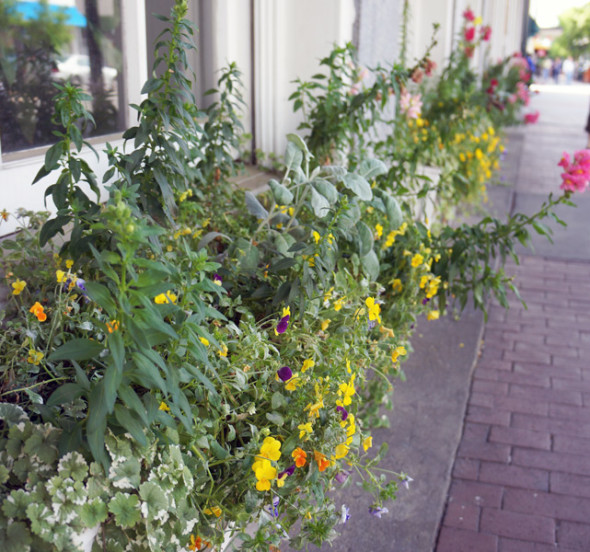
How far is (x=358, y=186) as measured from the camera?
7.04 feet

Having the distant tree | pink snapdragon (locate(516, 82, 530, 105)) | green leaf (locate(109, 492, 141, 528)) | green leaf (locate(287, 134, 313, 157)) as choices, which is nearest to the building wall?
green leaf (locate(287, 134, 313, 157))

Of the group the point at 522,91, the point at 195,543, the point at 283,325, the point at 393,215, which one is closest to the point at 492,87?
the point at 522,91

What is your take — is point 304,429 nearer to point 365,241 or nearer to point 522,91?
point 365,241

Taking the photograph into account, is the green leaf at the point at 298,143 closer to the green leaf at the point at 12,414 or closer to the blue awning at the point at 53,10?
the blue awning at the point at 53,10

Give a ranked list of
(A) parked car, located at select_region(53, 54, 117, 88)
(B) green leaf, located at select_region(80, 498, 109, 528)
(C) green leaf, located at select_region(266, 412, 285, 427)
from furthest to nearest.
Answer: (A) parked car, located at select_region(53, 54, 117, 88) < (C) green leaf, located at select_region(266, 412, 285, 427) < (B) green leaf, located at select_region(80, 498, 109, 528)

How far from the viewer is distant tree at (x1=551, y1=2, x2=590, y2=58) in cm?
5316

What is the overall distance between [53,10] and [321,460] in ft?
5.67

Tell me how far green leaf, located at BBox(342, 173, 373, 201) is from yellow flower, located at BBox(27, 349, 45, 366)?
1.05 m

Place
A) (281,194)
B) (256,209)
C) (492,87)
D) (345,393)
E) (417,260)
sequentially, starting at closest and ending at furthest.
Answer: (345,393) → (281,194) → (256,209) → (417,260) → (492,87)

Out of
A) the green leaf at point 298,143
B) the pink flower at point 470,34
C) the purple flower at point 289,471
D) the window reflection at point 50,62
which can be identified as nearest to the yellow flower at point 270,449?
the purple flower at point 289,471

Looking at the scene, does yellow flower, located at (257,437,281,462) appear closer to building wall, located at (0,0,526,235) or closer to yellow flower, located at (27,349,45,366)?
yellow flower, located at (27,349,45,366)

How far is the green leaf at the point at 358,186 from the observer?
84.0 inches

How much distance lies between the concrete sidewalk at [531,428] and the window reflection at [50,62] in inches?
76.1

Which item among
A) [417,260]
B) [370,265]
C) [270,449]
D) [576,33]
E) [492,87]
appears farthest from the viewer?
[576,33]
